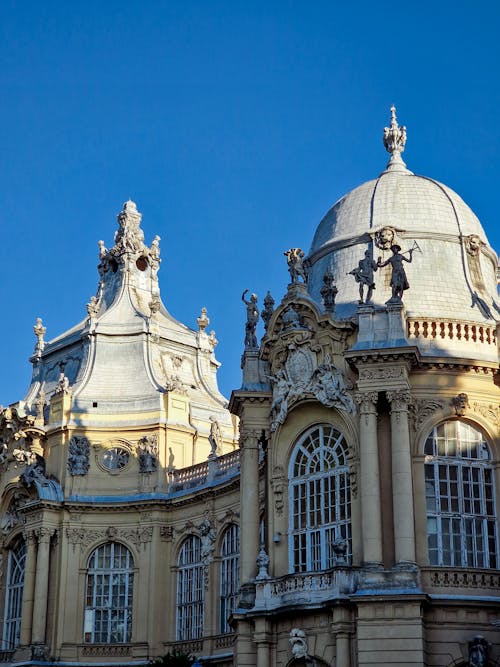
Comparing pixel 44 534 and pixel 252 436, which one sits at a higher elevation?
pixel 252 436

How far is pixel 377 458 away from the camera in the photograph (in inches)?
1266

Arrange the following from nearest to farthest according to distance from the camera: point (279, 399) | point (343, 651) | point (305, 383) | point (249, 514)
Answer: point (343, 651) → point (305, 383) → point (279, 399) → point (249, 514)

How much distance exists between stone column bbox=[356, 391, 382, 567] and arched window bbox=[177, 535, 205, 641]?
1445 cm

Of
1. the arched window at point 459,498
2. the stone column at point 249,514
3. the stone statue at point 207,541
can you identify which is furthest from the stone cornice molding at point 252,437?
the stone statue at point 207,541

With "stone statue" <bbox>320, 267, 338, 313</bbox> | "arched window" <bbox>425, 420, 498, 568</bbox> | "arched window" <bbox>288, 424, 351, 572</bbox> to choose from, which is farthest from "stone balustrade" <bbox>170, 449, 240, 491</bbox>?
"arched window" <bbox>425, 420, 498, 568</bbox>

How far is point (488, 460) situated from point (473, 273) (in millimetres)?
6505

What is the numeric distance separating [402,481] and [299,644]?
5.07 metres

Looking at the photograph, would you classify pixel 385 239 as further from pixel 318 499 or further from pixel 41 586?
pixel 41 586

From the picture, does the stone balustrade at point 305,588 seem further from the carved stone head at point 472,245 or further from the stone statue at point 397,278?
the carved stone head at point 472,245

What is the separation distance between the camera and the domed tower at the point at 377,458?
30.8 meters

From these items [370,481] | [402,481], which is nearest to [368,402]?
[370,481]

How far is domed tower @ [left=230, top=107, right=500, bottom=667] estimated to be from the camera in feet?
101

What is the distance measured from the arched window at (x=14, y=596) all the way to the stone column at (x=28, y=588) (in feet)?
4.72

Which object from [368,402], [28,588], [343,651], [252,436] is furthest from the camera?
[28,588]
